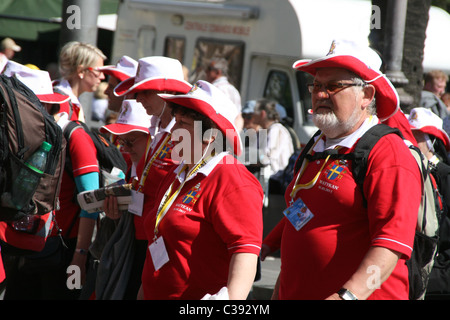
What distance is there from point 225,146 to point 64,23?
414 cm

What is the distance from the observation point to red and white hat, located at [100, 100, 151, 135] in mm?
4820

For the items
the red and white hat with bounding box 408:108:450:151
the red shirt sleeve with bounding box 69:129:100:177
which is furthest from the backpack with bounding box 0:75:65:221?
the red and white hat with bounding box 408:108:450:151

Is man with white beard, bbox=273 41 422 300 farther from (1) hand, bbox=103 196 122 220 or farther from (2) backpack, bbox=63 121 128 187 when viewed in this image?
(2) backpack, bbox=63 121 128 187

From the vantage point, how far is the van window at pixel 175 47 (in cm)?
1266

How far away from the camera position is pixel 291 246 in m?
3.45

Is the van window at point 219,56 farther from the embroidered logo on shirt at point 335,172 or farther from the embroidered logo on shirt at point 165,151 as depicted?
the embroidered logo on shirt at point 335,172

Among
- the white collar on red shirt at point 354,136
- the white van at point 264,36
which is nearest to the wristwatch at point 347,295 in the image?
the white collar on red shirt at point 354,136

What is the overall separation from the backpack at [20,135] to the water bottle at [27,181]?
27mm

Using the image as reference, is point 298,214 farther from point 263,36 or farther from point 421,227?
point 263,36

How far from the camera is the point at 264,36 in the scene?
38.0 feet

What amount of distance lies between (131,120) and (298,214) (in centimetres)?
185

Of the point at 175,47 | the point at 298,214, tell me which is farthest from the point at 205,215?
the point at 175,47
